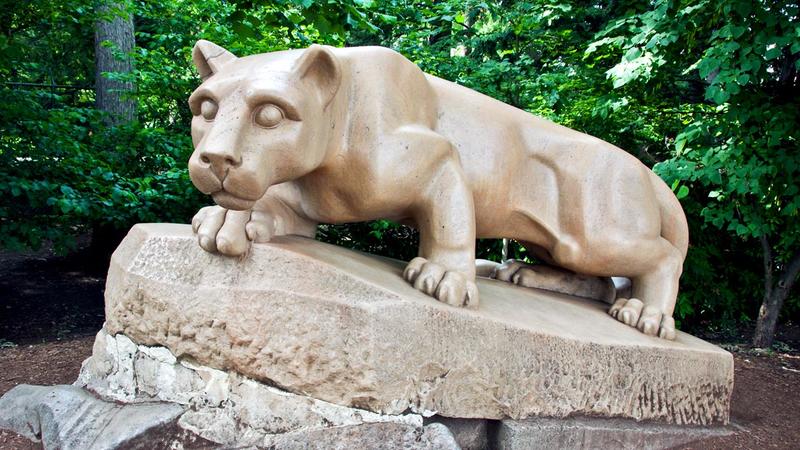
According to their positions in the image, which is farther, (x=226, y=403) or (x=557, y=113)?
(x=557, y=113)

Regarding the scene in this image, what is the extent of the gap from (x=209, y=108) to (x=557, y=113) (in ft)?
13.5

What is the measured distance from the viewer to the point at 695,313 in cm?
607

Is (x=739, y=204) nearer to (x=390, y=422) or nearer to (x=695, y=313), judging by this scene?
(x=695, y=313)

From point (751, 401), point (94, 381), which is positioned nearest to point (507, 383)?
point (94, 381)

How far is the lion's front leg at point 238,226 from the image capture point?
2.13m

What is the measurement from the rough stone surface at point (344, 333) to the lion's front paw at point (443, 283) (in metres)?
0.05

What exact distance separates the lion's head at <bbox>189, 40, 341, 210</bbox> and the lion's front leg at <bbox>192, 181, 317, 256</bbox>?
11 centimetres

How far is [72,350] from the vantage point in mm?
3633

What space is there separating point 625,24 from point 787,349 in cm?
319

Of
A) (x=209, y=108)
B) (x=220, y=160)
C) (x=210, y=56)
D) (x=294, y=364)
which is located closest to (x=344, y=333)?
(x=294, y=364)

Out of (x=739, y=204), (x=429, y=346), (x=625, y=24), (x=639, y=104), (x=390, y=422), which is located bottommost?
(x=390, y=422)

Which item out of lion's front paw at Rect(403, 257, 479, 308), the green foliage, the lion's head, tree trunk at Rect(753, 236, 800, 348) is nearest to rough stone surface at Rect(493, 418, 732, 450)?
lion's front paw at Rect(403, 257, 479, 308)

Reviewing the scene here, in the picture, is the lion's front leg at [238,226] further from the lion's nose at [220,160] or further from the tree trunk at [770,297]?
the tree trunk at [770,297]

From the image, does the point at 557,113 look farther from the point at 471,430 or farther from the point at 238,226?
the point at 238,226
